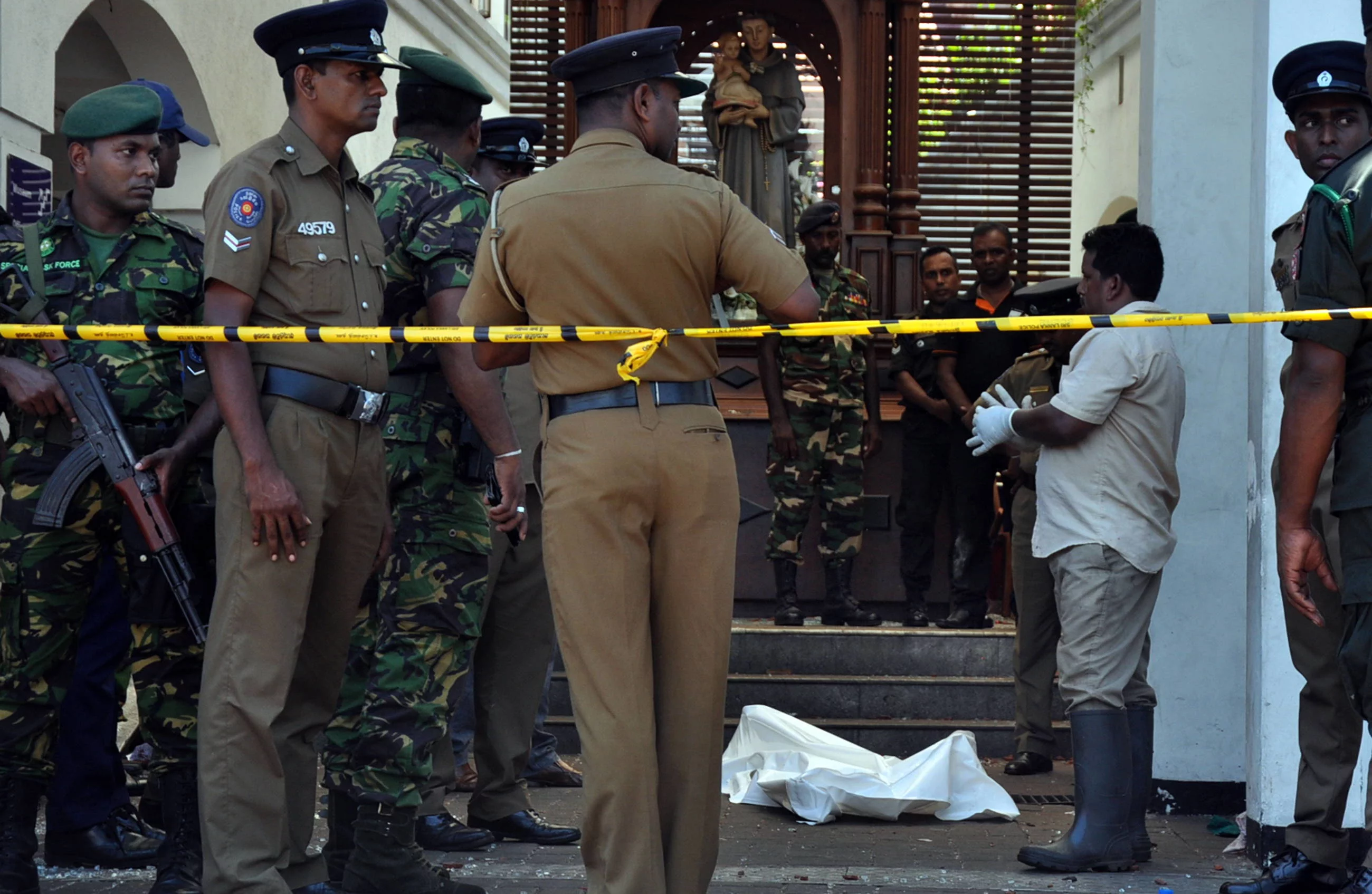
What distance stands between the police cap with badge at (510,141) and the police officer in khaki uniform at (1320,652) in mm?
2278

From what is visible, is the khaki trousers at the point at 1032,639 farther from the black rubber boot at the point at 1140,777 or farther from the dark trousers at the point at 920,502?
the dark trousers at the point at 920,502

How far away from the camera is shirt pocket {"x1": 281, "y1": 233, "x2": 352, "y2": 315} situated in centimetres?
361

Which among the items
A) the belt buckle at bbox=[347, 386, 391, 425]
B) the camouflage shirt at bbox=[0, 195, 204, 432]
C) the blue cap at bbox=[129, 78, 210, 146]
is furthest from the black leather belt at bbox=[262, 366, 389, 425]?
the blue cap at bbox=[129, 78, 210, 146]

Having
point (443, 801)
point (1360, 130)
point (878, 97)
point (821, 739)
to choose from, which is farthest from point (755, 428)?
point (1360, 130)

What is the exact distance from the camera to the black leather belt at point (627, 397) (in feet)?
10.7

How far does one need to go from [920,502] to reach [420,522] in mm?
4191

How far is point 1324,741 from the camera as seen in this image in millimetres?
4164

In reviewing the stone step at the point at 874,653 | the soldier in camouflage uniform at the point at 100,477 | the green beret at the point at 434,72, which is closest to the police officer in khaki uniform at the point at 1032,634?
the stone step at the point at 874,653

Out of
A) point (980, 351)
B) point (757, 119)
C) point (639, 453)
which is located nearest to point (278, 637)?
point (639, 453)

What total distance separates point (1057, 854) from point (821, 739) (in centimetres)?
136

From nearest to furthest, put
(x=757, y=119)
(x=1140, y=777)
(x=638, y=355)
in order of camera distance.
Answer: (x=638, y=355)
(x=1140, y=777)
(x=757, y=119)

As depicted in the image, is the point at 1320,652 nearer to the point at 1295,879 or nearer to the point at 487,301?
the point at 1295,879

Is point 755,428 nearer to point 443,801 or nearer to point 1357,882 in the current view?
point 443,801

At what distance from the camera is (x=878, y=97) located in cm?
917
